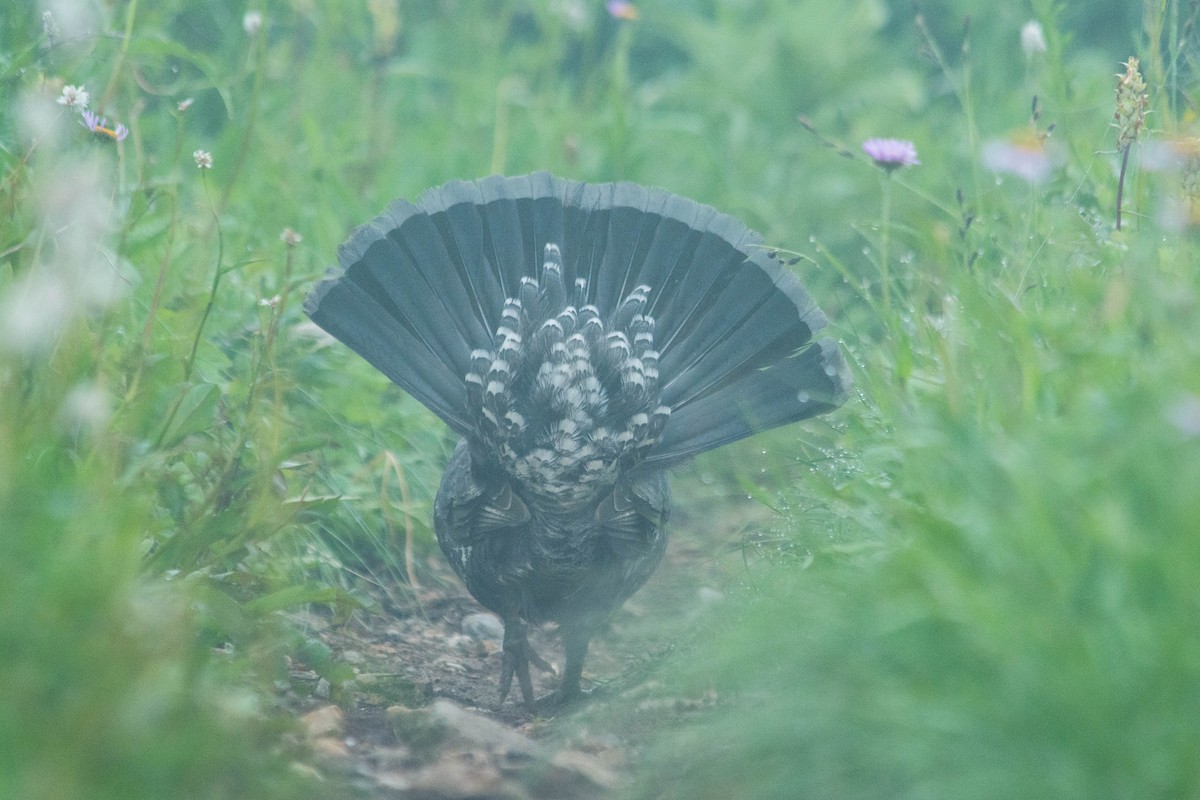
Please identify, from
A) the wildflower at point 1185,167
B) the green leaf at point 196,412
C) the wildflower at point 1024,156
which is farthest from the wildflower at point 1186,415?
the green leaf at point 196,412

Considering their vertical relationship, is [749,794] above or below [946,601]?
below

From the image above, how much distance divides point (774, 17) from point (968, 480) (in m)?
5.30

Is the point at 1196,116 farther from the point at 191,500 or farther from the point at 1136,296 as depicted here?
the point at 191,500

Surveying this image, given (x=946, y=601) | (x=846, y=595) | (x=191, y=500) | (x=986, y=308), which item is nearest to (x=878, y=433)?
(x=986, y=308)

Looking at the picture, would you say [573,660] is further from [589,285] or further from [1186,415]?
[1186,415]

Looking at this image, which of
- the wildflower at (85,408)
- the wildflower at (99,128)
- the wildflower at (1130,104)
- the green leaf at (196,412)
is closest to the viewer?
the wildflower at (85,408)

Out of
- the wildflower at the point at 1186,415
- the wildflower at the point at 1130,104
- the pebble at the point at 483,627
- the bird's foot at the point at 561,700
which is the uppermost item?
the wildflower at the point at 1130,104

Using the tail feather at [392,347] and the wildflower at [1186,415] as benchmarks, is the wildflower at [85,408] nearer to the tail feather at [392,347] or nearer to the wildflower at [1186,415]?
the tail feather at [392,347]

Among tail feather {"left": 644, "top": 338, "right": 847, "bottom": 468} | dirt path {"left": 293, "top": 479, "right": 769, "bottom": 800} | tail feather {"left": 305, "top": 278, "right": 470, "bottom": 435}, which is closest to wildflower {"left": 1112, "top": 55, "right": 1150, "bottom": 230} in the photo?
tail feather {"left": 644, "top": 338, "right": 847, "bottom": 468}

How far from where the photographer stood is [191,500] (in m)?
3.47

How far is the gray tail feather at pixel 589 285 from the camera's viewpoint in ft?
11.8

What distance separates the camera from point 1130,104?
3236 millimetres

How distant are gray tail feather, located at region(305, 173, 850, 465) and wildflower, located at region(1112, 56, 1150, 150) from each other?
3.01 ft

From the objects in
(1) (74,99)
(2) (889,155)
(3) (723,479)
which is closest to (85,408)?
(1) (74,99)
